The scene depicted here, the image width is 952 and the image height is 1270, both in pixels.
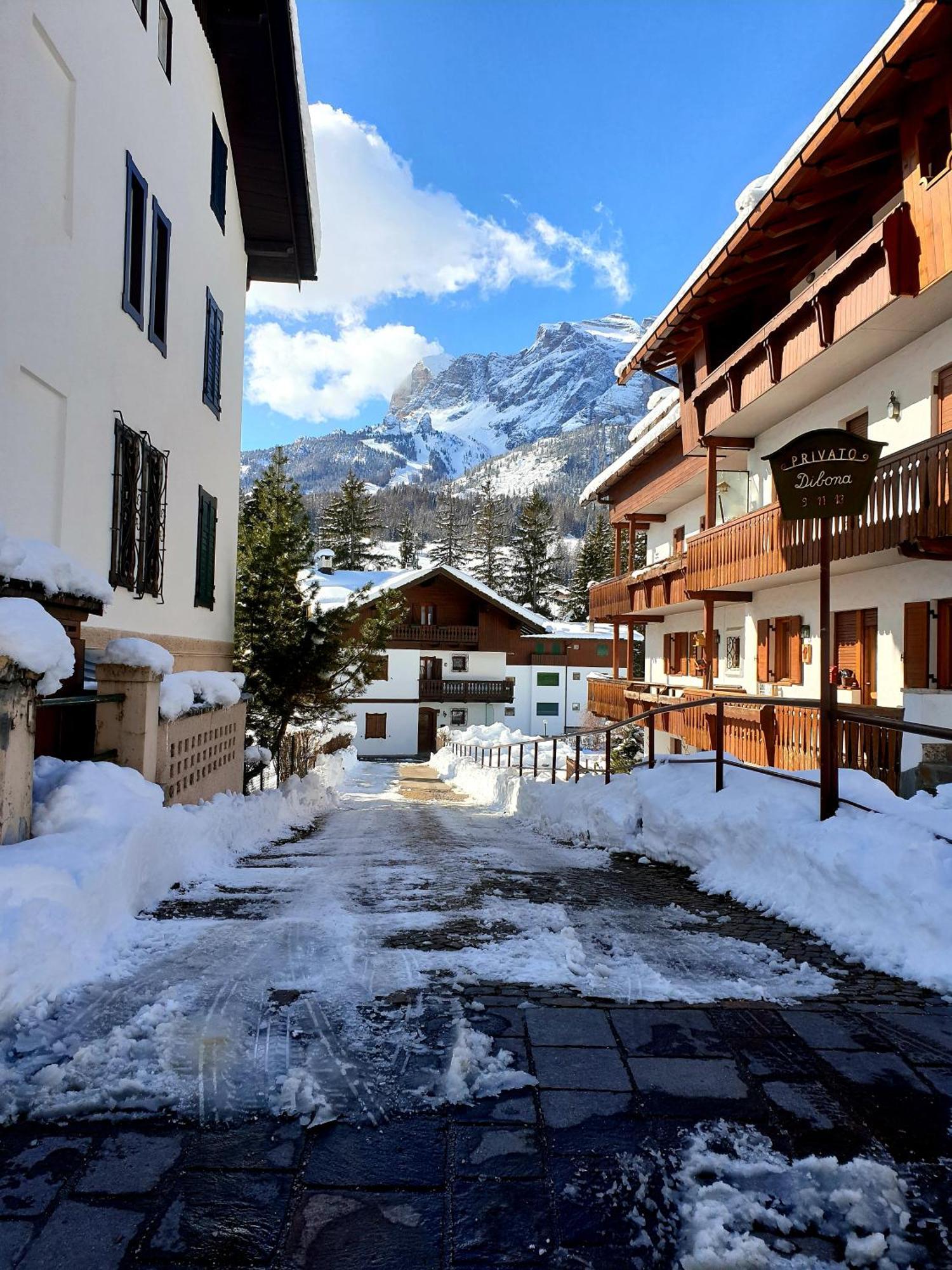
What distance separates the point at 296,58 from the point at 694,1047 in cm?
1479

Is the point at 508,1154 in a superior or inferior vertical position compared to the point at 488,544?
inferior

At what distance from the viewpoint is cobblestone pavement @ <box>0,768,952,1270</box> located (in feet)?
6.04

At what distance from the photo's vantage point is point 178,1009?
117 inches

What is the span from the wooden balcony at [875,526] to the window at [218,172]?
33.5 feet

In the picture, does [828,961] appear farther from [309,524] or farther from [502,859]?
[309,524]

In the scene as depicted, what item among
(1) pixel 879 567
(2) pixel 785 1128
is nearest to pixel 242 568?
(1) pixel 879 567

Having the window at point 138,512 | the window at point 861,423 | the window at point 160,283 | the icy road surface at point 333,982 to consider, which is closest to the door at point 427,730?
the window at point 861,423

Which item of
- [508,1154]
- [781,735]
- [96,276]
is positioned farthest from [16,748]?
[781,735]

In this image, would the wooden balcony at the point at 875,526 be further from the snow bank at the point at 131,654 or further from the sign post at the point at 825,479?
the snow bank at the point at 131,654

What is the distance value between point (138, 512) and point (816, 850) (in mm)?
7738

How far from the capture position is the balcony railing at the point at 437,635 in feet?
141

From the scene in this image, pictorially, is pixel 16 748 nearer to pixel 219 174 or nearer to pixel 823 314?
pixel 219 174

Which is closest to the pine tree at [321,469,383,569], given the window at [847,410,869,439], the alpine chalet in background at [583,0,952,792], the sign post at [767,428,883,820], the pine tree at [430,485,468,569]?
the pine tree at [430,485,468,569]

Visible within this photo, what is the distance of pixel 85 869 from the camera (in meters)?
3.81
